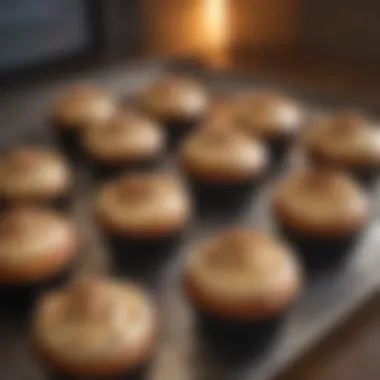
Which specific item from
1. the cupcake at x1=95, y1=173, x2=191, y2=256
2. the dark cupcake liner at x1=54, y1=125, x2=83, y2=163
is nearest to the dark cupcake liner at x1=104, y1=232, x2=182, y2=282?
the cupcake at x1=95, y1=173, x2=191, y2=256

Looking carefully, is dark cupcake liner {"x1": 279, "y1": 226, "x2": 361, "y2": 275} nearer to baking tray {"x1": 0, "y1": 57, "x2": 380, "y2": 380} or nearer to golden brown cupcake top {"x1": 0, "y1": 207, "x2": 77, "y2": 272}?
baking tray {"x1": 0, "y1": 57, "x2": 380, "y2": 380}

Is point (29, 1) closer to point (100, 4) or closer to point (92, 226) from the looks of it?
point (100, 4)

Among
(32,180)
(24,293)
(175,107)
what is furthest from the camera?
(175,107)

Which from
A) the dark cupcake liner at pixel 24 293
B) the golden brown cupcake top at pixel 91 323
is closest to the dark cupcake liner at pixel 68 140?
the dark cupcake liner at pixel 24 293

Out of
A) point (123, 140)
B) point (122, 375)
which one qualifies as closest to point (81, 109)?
point (123, 140)

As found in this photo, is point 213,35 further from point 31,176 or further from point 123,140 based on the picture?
point 31,176

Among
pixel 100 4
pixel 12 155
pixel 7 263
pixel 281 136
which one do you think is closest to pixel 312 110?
pixel 281 136
